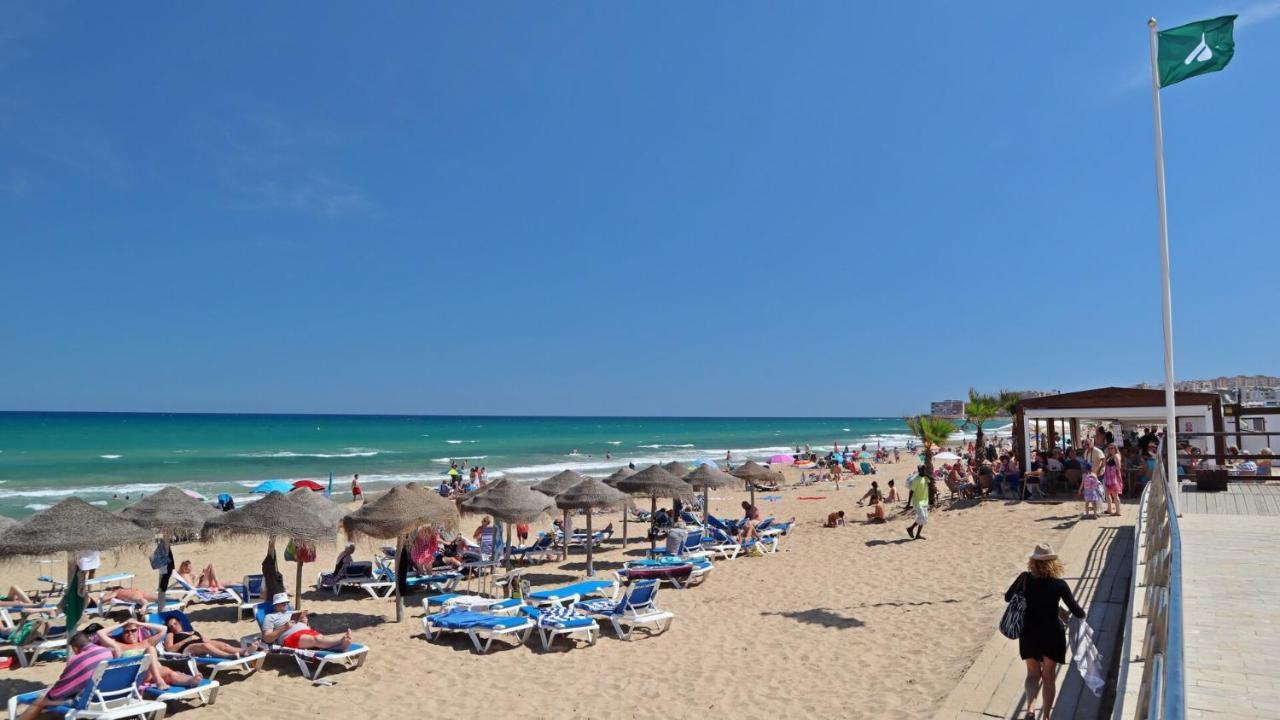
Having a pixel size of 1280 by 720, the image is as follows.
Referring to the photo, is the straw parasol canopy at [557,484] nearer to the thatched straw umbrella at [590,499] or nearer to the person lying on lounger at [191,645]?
the thatched straw umbrella at [590,499]

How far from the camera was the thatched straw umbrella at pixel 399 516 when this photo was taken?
941cm

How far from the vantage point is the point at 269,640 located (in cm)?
782

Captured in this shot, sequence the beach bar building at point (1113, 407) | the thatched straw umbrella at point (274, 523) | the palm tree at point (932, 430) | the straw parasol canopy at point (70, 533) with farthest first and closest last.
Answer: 1. the palm tree at point (932, 430)
2. the beach bar building at point (1113, 407)
3. the thatched straw umbrella at point (274, 523)
4. the straw parasol canopy at point (70, 533)

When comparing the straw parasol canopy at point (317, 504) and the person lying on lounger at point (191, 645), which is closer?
the person lying on lounger at point (191, 645)

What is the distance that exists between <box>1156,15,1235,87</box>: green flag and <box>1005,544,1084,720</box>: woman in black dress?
985cm

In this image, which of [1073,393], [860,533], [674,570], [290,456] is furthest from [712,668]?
[290,456]

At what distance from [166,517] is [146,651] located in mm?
4287

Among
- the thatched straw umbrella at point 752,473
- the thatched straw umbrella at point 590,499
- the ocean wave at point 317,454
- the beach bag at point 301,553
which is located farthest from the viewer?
the ocean wave at point 317,454

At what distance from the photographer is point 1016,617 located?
17.4 feet

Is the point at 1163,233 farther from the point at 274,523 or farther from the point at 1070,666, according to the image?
the point at 274,523

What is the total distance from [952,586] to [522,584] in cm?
607

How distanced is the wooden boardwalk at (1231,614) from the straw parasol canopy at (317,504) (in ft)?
28.9

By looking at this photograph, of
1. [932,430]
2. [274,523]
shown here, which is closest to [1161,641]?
[274,523]

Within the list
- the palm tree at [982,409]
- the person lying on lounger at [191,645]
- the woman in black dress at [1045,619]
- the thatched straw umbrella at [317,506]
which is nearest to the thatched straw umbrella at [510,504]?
the thatched straw umbrella at [317,506]
